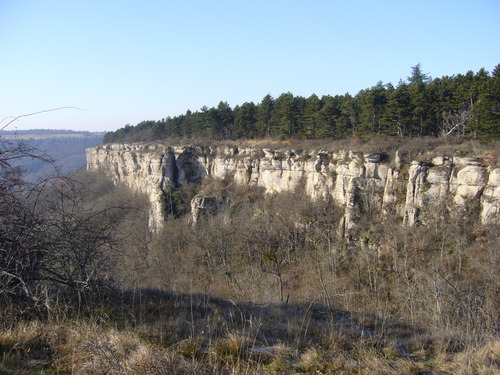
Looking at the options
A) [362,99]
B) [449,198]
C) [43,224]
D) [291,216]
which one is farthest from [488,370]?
[362,99]

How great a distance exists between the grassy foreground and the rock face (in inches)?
432

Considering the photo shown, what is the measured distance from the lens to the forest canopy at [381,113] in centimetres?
1955

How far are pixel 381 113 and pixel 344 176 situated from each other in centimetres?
609

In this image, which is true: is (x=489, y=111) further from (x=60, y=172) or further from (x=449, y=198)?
(x=60, y=172)

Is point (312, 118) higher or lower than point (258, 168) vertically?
higher

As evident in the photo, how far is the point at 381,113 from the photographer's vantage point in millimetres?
25188

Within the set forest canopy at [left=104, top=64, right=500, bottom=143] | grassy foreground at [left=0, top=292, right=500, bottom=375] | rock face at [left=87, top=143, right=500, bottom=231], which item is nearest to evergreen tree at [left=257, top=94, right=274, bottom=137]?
forest canopy at [left=104, top=64, right=500, bottom=143]

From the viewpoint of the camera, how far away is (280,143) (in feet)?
105

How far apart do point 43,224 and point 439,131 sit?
2787cm

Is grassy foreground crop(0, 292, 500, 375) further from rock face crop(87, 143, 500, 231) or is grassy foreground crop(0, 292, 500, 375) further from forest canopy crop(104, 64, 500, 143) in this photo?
forest canopy crop(104, 64, 500, 143)

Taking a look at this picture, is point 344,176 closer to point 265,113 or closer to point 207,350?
point 265,113

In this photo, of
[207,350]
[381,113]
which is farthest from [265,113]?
[207,350]

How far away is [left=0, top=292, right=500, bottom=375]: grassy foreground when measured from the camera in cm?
243

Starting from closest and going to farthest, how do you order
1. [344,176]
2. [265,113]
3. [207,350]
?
[207,350]
[344,176]
[265,113]
